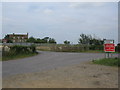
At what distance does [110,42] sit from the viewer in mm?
14656

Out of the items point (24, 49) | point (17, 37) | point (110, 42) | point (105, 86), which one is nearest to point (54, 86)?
point (105, 86)

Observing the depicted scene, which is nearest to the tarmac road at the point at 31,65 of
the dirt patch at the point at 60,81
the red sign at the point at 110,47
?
the dirt patch at the point at 60,81

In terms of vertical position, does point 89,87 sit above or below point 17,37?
below

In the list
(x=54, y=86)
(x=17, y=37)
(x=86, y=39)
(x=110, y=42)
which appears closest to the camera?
(x=54, y=86)

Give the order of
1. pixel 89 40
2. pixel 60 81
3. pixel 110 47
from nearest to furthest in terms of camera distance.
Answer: pixel 60 81
pixel 110 47
pixel 89 40

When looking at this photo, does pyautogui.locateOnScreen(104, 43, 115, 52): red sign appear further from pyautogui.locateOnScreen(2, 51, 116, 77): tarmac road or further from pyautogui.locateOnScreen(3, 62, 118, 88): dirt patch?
pyautogui.locateOnScreen(3, 62, 118, 88): dirt patch

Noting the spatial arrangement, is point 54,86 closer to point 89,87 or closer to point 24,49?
point 89,87

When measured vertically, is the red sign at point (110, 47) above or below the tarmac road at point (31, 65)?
above

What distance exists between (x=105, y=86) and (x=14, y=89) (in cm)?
331

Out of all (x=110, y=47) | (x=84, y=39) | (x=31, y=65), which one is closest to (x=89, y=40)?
(x=84, y=39)

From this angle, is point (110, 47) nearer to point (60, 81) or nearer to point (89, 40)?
point (60, 81)

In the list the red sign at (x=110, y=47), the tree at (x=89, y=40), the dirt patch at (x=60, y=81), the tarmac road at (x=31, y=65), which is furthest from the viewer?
the tree at (x=89, y=40)

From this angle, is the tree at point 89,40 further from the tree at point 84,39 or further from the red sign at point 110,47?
the red sign at point 110,47

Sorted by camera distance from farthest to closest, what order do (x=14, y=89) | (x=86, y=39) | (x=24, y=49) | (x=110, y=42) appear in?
(x=86, y=39), (x=24, y=49), (x=110, y=42), (x=14, y=89)
